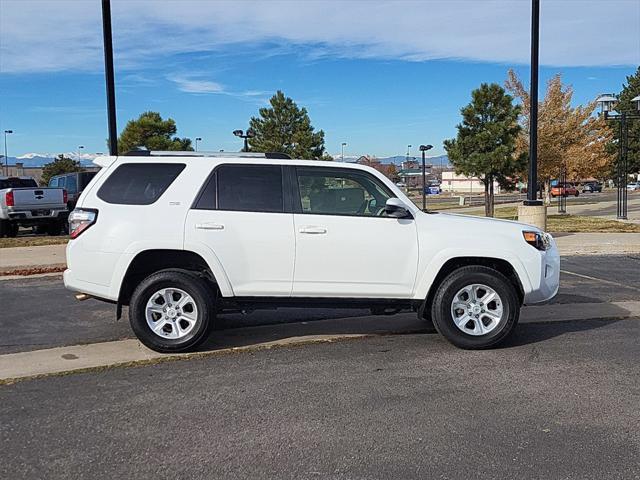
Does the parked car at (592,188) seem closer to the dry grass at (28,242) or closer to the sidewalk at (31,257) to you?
the dry grass at (28,242)

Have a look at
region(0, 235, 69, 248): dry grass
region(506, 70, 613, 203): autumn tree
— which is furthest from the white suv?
region(506, 70, 613, 203): autumn tree

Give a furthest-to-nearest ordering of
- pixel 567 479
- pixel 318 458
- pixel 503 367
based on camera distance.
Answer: pixel 503 367
pixel 318 458
pixel 567 479

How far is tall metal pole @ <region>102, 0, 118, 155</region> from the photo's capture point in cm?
1248

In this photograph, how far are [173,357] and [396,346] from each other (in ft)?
6.90

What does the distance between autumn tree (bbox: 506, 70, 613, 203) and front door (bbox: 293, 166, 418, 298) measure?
868 inches

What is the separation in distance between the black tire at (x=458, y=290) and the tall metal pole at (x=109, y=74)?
837 cm

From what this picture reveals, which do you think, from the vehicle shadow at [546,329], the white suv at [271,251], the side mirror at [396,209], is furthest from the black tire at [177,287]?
the vehicle shadow at [546,329]

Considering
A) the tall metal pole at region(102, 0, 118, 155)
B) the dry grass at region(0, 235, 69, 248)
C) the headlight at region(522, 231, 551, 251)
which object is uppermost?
the tall metal pole at region(102, 0, 118, 155)

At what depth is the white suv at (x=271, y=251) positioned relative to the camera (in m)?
6.05

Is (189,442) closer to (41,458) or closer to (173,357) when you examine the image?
(41,458)

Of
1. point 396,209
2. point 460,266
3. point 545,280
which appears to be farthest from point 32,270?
point 545,280

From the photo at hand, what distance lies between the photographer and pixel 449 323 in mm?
6172

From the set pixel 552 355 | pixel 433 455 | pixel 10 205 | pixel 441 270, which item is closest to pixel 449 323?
pixel 441 270

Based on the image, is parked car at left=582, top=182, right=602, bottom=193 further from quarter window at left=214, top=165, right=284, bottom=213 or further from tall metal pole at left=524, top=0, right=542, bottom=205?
quarter window at left=214, top=165, right=284, bottom=213
